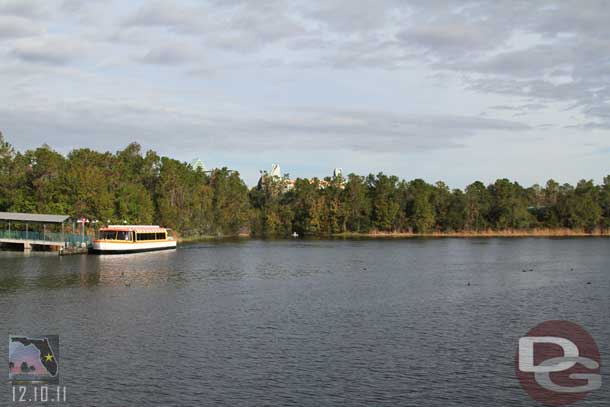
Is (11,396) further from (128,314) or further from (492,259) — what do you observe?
(492,259)

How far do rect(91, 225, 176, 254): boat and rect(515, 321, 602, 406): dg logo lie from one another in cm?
7240

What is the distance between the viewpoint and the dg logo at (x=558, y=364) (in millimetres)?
25500

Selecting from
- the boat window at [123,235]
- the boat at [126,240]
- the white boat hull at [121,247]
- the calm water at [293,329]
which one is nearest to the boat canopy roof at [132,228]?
the boat at [126,240]

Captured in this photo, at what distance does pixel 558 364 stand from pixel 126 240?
79797mm

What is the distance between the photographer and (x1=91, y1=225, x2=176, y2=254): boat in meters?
94.9

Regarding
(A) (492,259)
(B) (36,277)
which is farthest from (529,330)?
(A) (492,259)

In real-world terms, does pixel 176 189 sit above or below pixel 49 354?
above

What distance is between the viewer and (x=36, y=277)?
61875mm

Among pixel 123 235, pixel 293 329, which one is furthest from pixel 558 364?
pixel 123 235

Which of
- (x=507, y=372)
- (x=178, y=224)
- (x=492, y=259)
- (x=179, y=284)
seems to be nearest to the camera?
(x=507, y=372)

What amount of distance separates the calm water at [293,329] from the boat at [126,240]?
22439mm

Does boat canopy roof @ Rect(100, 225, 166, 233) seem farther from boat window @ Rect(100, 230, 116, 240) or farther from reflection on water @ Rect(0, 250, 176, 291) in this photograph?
reflection on water @ Rect(0, 250, 176, 291)

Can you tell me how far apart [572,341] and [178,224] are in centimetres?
13443

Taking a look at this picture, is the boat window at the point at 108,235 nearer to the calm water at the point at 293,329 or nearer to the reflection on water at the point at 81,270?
the reflection on water at the point at 81,270
